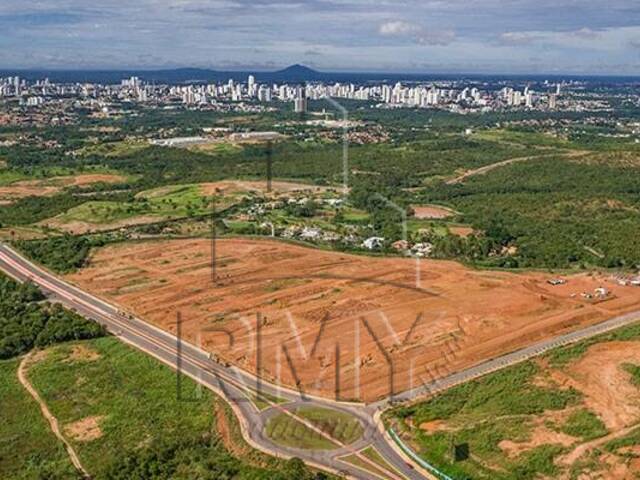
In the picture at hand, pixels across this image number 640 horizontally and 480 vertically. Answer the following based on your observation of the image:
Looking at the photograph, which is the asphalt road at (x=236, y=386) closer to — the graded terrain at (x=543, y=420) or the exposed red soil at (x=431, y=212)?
the graded terrain at (x=543, y=420)

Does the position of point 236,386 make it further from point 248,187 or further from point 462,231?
point 248,187

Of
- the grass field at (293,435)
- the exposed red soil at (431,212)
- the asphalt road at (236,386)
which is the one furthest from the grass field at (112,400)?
the exposed red soil at (431,212)

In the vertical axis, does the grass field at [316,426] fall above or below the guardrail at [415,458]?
below

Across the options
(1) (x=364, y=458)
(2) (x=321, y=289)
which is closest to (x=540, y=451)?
(1) (x=364, y=458)

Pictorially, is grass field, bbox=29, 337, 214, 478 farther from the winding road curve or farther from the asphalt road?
the winding road curve

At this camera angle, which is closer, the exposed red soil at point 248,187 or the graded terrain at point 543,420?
the graded terrain at point 543,420

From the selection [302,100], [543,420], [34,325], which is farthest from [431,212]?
[543,420]

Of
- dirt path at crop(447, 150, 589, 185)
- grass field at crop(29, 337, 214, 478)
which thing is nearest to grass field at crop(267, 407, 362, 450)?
grass field at crop(29, 337, 214, 478)

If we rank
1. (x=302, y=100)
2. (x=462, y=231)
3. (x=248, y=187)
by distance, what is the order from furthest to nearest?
1. (x=248, y=187)
2. (x=462, y=231)
3. (x=302, y=100)
